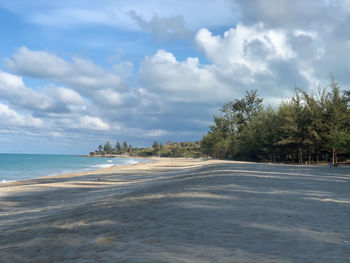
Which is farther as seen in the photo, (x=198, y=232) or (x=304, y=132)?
(x=304, y=132)

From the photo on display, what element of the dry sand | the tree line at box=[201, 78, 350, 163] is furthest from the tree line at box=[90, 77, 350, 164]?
the dry sand

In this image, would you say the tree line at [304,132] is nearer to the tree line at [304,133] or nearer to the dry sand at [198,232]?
the tree line at [304,133]

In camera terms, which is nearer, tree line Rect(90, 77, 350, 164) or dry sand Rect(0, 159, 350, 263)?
dry sand Rect(0, 159, 350, 263)

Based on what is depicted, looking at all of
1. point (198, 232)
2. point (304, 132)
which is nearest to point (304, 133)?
point (304, 132)

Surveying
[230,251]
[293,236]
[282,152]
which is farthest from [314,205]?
[282,152]

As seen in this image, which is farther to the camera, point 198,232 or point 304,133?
point 304,133

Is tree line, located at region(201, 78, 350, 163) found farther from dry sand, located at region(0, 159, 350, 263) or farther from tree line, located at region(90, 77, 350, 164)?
dry sand, located at region(0, 159, 350, 263)

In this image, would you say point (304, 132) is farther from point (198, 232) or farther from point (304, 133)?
point (198, 232)

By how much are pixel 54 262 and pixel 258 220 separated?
13.4ft

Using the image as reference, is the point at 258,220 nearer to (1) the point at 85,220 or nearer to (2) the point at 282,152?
(1) the point at 85,220

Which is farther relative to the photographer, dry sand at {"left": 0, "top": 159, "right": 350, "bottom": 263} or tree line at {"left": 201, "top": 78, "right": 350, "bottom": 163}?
tree line at {"left": 201, "top": 78, "right": 350, "bottom": 163}

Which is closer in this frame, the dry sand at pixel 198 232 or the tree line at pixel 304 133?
the dry sand at pixel 198 232

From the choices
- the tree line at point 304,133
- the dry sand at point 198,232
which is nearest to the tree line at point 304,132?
the tree line at point 304,133

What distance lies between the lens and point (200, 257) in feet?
14.1
